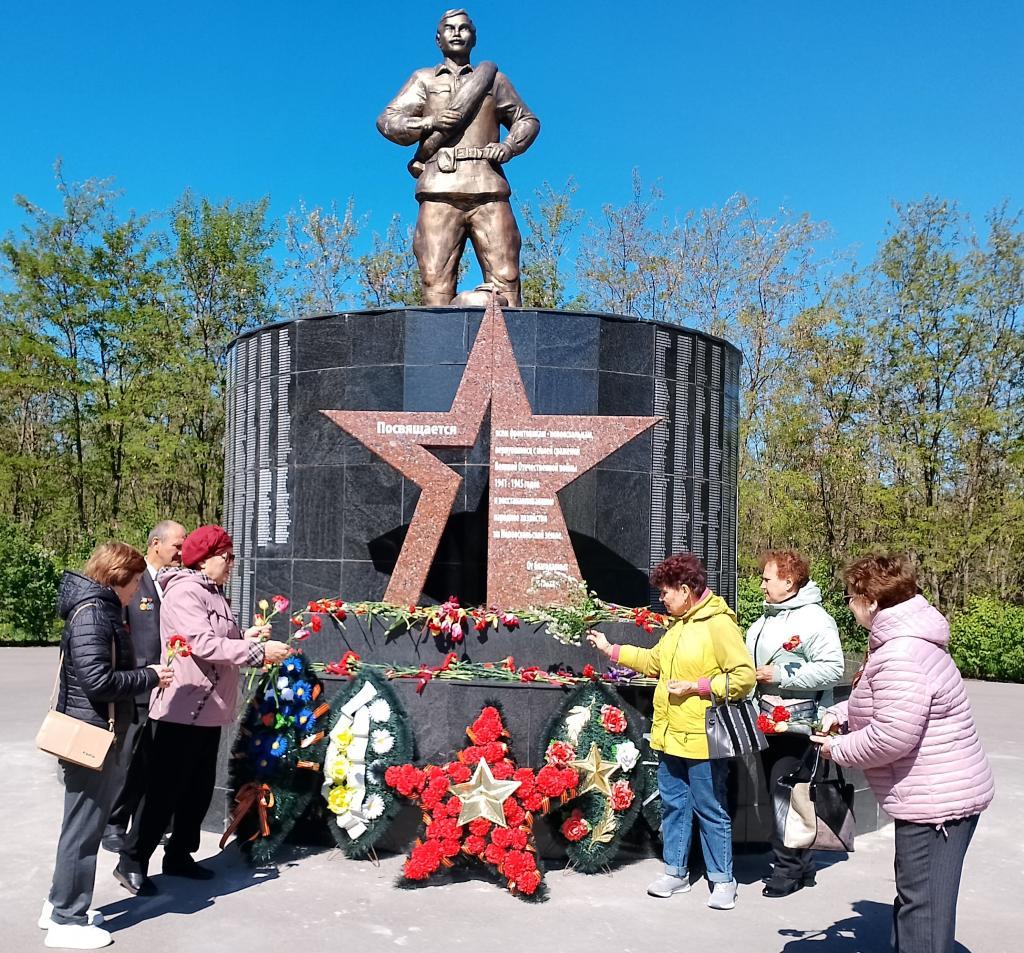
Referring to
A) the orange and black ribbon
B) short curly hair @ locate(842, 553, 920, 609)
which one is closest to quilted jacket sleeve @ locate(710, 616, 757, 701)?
short curly hair @ locate(842, 553, 920, 609)

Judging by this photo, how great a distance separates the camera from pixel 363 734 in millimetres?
5152

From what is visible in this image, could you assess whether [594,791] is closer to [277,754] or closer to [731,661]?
[731,661]

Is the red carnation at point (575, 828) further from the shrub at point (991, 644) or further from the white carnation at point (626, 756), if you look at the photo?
the shrub at point (991, 644)

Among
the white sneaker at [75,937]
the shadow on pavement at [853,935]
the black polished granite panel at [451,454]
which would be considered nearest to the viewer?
the white sneaker at [75,937]

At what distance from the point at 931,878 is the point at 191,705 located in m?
3.20

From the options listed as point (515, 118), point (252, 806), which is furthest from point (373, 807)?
point (515, 118)

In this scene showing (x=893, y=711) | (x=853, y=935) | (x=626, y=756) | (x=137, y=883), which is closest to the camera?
(x=893, y=711)

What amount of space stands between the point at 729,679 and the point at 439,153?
594 cm

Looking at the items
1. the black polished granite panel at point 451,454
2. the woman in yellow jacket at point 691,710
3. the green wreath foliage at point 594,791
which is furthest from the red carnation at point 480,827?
the black polished granite panel at point 451,454

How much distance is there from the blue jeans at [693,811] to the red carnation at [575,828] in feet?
1.30

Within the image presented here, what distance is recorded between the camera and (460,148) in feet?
29.3

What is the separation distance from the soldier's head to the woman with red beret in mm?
5714

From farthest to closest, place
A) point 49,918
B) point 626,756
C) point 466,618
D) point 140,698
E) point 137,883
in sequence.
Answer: point 466,618, point 626,756, point 140,698, point 137,883, point 49,918

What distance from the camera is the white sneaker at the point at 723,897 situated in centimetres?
462
